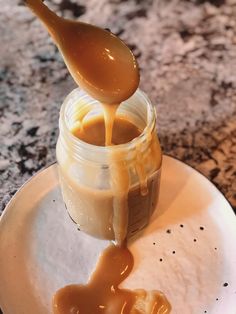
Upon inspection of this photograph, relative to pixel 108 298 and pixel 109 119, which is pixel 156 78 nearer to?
pixel 109 119

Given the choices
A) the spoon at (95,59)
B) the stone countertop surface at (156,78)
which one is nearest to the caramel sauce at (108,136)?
the spoon at (95,59)

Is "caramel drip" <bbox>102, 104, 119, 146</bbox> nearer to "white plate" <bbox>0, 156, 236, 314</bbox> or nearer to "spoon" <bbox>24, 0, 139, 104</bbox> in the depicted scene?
"spoon" <bbox>24, 0, 139, 104</bbox>

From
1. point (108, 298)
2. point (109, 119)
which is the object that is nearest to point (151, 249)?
point (108, 298)

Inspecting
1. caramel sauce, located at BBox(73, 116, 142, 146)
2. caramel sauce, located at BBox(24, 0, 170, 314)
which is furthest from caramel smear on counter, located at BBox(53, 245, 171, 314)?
caramel sauce, located at BBox(73, 116, 142, 146)

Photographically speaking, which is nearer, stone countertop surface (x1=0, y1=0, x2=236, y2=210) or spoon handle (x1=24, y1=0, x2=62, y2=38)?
spoon handle (x1=24, y1=0, x2=62, y2=38)

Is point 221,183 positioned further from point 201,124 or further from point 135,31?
point 135,31

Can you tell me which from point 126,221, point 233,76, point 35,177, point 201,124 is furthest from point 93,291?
point 233,76
